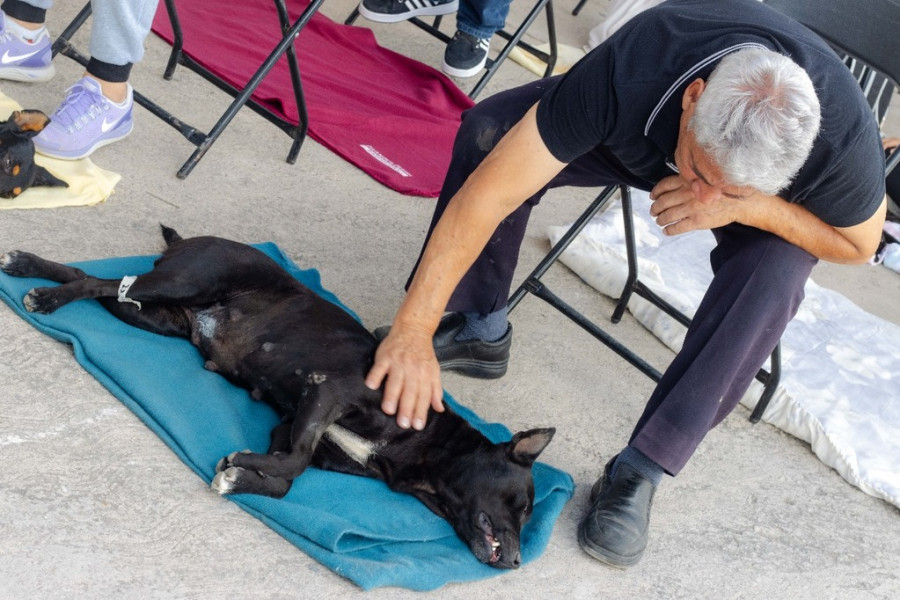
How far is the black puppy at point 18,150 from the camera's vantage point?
2.86m

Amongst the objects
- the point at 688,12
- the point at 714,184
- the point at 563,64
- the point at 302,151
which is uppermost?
the point at 688,12

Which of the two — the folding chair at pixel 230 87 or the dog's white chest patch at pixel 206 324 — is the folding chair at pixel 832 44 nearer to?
the dog's white chest patch at pixel 206 324

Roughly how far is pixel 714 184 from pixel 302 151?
86.8 inches

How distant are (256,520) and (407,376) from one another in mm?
518

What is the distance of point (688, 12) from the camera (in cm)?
258

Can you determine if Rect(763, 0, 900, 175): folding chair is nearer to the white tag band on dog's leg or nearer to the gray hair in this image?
the gray hair

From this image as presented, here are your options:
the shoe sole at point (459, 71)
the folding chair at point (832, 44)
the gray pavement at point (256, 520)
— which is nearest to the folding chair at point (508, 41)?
the shoe sole at point (459, 71)

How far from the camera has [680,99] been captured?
2428 mm

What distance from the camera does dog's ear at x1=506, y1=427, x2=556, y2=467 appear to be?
258 centimetres

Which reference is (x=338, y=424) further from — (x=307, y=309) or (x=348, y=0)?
(x=348, y=0)

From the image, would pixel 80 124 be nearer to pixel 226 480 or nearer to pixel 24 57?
pixel 24 57

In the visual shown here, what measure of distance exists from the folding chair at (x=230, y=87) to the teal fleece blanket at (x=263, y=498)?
0.92 metres

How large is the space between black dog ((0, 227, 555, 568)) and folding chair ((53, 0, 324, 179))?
0.86 m

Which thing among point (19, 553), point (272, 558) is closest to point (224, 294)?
point (272, 558)
